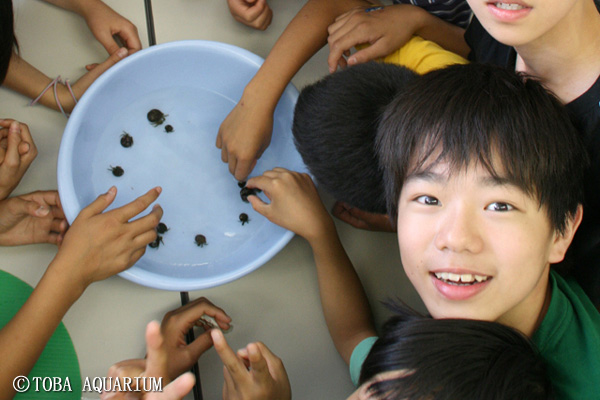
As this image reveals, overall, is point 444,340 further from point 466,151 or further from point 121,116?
point 121,116

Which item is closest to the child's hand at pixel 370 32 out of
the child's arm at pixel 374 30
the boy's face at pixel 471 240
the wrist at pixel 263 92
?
the child's arm at pixel 374 30

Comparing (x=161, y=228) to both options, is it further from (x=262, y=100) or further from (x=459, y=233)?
(x=459, y=233)

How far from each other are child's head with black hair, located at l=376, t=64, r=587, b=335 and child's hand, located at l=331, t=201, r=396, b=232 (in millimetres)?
195

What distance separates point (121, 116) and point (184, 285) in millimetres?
319

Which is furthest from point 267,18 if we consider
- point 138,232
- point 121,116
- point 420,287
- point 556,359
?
point 556,359

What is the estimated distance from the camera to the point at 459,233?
25.1 inches

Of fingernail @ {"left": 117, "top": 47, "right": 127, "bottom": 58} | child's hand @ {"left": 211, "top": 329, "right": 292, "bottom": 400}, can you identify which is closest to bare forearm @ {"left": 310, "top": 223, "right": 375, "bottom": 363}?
child's hand @ {"left": 211, "top": 329, "right": 292, "bottom": 400}

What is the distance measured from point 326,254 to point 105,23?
0.54 meters

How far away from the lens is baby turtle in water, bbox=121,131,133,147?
3.04 ft

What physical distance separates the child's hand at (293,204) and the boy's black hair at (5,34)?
406 mm

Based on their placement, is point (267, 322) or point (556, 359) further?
point (267, 322)

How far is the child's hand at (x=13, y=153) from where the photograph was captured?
2.85 ft

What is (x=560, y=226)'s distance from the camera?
0.72m

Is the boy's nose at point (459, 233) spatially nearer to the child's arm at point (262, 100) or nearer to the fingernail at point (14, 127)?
the child's arm at point (262, 100)
